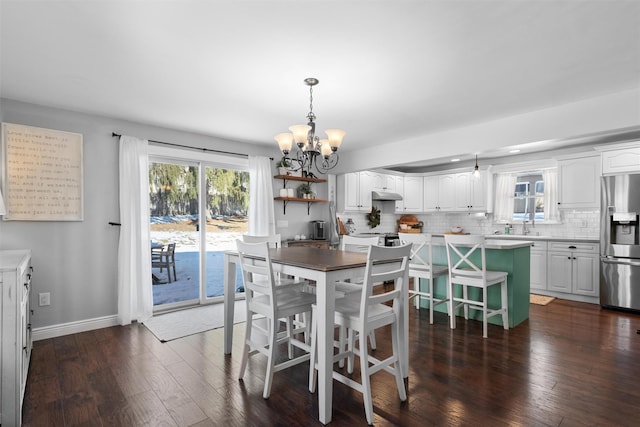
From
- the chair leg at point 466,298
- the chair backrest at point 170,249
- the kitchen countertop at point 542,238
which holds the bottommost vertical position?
the chair leg at point 466,298

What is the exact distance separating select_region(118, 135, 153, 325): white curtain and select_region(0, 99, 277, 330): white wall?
115mm

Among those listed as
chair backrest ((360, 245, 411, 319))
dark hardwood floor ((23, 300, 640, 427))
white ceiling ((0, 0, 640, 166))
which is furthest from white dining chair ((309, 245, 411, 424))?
white ceiling ((0, 0, 640, 166))

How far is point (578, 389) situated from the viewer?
88.4 inches

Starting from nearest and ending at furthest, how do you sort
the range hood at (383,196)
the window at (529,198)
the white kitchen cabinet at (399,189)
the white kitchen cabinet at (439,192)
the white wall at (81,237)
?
the white wall at (81,237), the window at (529,198), the range hood at (383,196), the white kitchen cabinet at (439,192), the white kitchen cabinet at (399,189)

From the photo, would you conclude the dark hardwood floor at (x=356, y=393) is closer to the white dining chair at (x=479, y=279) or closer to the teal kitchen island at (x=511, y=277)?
the white dining chair at (x=479, y=279)

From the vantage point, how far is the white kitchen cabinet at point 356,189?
5.89 meters

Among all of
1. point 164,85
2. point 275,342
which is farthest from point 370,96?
point 275,342

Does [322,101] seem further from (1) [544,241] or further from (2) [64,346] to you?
(1) [544,241]

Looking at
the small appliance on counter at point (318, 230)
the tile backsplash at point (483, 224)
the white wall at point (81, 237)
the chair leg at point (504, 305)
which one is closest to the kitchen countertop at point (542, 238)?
the tile backsplash at point (483, 224)

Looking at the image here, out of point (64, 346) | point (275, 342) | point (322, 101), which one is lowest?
point (64, 346)

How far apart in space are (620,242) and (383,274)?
4.07 meters

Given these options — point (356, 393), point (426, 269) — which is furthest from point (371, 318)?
point (426, 269)

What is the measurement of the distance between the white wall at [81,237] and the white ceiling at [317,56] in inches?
8.1

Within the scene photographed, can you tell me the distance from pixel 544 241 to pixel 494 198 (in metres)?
1.26
